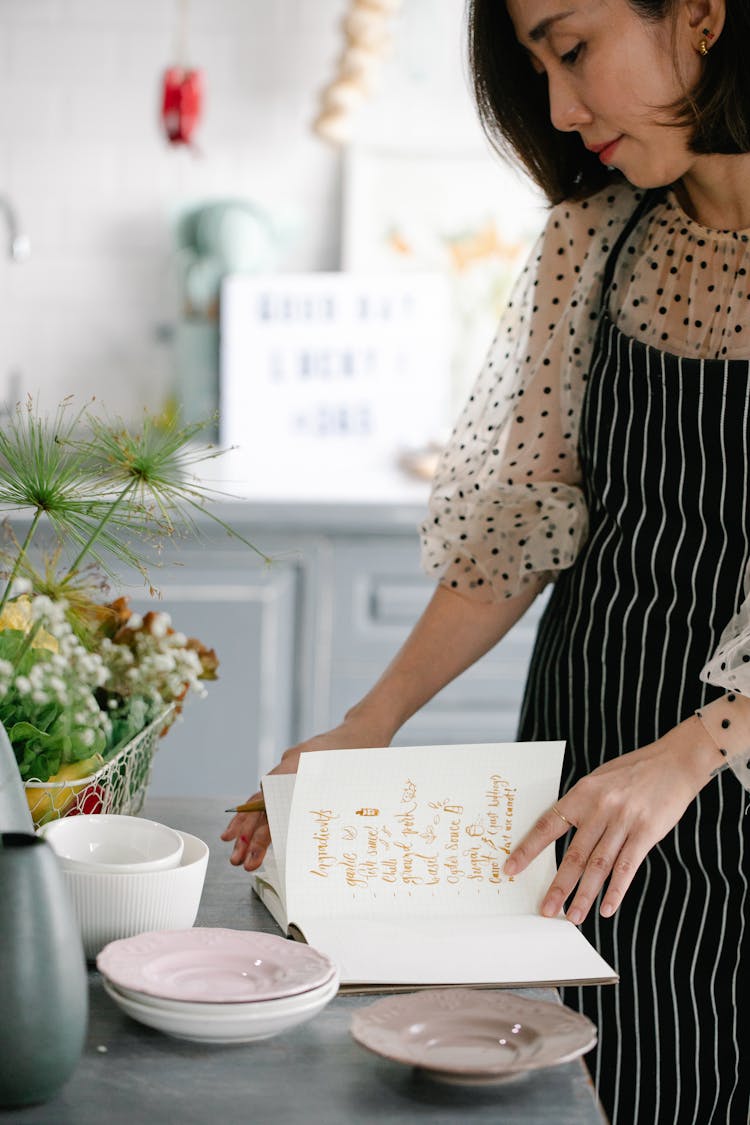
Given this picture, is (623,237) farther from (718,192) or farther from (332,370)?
(332,370)

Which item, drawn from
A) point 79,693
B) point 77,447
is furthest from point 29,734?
point 77,447

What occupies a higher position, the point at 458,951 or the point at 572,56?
the point at 572,56

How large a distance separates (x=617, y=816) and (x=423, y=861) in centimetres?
16

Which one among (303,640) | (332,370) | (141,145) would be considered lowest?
(303,640)

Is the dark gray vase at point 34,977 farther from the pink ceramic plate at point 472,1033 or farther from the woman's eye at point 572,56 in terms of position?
the woman's eye at point 572,56

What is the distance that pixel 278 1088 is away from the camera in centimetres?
71

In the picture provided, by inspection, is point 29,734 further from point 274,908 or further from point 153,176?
point 153,176

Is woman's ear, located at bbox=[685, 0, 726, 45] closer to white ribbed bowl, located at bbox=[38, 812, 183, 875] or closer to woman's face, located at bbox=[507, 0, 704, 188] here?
woman's face, located at bbox=[507, 0, 704, 188]

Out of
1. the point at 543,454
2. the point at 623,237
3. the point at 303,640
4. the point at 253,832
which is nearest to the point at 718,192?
the point at 623,237

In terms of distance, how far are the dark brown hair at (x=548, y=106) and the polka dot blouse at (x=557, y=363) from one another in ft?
0.13

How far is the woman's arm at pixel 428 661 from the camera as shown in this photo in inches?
47.4

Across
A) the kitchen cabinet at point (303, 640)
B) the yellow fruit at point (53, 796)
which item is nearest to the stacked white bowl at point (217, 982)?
the yellow fruit at point (53, 796)

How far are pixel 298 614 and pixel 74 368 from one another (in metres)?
0.84

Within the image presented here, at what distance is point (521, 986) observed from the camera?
0.84 m
